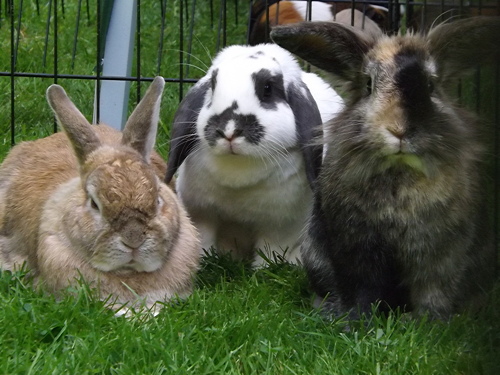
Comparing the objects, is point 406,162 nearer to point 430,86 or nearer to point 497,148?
point 430,86

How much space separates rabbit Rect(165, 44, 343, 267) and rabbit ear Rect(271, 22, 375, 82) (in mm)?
360

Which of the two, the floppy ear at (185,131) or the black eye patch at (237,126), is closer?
the black eye patch at (237,126)

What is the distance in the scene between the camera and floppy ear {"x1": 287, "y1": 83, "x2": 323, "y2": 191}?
11.8 ft

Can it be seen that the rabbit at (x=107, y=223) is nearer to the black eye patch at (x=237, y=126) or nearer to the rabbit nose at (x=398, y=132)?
the black eye patch at (x=237, y=126)

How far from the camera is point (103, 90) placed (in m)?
4.83

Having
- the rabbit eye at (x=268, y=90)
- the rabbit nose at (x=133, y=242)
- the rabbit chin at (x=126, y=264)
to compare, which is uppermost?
the rabbit eye at (x=268, y=90)

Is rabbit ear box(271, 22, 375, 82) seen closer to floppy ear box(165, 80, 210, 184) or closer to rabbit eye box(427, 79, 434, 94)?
rabbit eye box(427, 79, 434, 94)

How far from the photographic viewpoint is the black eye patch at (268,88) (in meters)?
3.61

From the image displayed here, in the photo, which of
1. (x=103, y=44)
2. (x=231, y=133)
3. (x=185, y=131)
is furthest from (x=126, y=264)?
(x=103, y=44)

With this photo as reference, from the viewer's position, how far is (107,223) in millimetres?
3104

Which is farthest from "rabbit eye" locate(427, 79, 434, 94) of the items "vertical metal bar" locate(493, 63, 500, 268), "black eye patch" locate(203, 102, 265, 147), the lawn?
"vertical metal bar" locate(493, 63, 500, 268)

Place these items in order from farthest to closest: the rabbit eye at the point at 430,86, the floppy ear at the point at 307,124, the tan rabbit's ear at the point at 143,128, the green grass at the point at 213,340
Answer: the floppy ear at the point at 307,124 < the tan rabbit's ear at the point at 143,128 < the rabbit eye at the point at 430,86 < the green grass at the point at 213,340

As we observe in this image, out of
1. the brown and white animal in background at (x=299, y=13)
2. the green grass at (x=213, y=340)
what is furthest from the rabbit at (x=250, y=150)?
the brown and white animal in background at (x=299, y=13)

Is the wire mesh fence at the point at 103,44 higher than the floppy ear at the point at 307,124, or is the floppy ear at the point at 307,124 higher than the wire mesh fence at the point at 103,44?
the wire mesh fence at the point at 103,44
